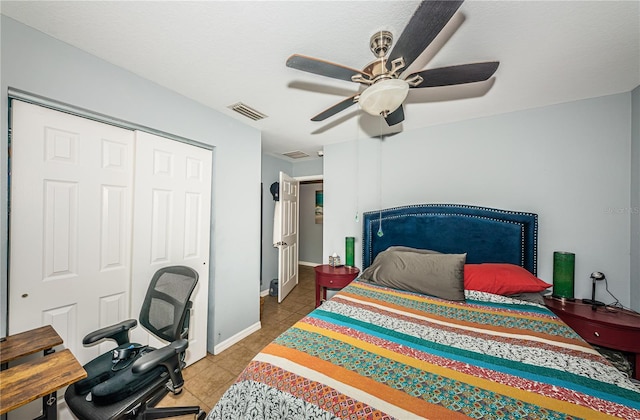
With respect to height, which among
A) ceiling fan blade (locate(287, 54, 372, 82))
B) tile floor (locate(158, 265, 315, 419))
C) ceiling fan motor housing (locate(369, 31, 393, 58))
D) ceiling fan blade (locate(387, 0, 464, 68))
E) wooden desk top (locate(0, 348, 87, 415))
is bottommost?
tile floor (locate(158, 265, 315, 419))

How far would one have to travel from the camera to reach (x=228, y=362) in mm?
2133

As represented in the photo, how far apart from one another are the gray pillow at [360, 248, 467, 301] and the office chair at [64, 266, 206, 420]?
1.61m

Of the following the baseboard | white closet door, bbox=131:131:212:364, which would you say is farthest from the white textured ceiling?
the baseboard

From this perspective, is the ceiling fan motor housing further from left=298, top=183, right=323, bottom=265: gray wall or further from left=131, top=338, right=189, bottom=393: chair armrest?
left=298, top=183, right=323, bottom=265: gray wall

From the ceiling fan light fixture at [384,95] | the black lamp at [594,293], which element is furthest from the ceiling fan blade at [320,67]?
the black lamp at [594,293]

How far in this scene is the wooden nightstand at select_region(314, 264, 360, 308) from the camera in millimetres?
2607

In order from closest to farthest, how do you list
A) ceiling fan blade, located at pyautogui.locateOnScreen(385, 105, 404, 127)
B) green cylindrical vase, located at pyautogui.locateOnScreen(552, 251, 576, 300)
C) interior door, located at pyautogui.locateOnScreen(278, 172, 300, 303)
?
ceiling fan blade, located at pyautogui.locateOnScreen(385, 105, 404, 127) < green cylindrical vase, located at pyautogui.locateOnScreen(552, 251, 576, 300) < interior door, located at pyautogui.locateOnScreen(278, 172, 300, 303)

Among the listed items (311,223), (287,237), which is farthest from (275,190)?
(311,223)

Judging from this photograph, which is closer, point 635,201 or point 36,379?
point 36,379

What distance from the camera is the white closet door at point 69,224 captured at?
127 centimetres

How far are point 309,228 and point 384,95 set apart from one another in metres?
4.99

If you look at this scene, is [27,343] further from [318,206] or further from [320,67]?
[318,206]

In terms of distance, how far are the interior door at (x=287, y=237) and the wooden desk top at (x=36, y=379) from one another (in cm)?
248

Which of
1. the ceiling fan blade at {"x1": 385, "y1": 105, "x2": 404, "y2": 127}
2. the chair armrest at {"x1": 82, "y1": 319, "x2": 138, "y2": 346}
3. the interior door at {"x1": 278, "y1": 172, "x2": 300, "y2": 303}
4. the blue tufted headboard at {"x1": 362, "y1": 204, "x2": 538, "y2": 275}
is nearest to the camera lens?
the chair armrest at {"x1": 82, "y1": 319, "x2": 138, "y2": 346}
